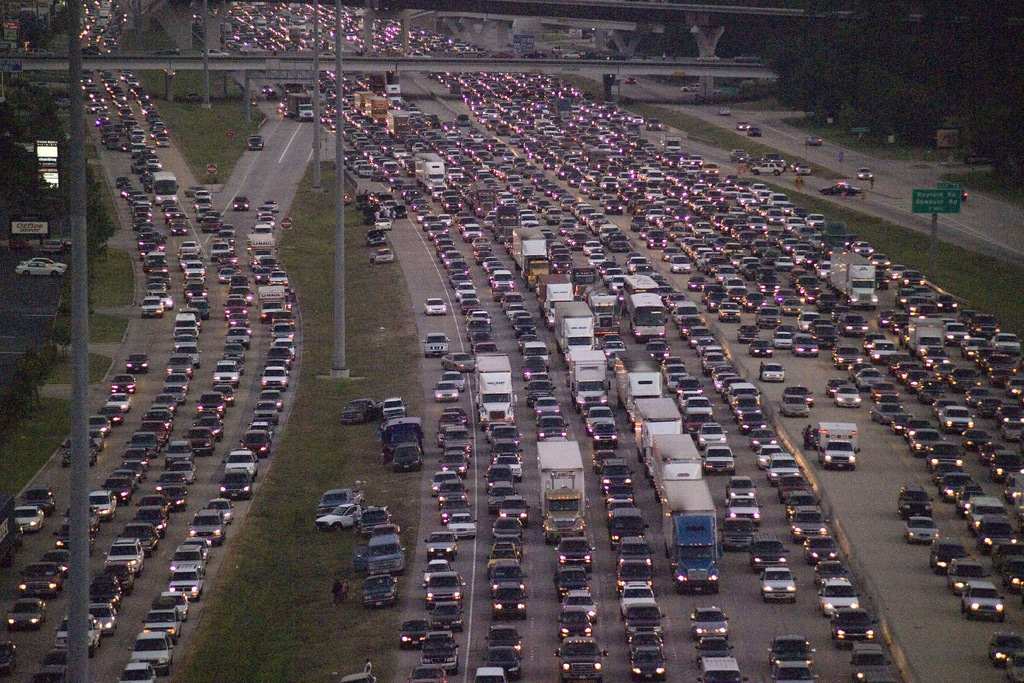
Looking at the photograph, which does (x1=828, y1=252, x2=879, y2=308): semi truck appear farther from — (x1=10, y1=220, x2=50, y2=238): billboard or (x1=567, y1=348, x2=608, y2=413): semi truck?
(x1=10, y1=220, x2=50, y2=238): billboard

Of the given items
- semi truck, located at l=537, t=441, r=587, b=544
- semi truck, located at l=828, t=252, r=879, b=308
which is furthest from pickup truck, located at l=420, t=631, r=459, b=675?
semi truck, located at l=828, t=252, r=879, b=308

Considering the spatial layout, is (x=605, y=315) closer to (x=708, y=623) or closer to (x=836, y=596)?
(x=836, y=596)

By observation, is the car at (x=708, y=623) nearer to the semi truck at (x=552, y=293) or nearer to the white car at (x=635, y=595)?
the white car at (x=635, y=595)

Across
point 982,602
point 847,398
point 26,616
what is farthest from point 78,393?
point 847,398

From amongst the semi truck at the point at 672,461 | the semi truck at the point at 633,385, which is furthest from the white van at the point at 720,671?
the semi truck at the point at 633,385

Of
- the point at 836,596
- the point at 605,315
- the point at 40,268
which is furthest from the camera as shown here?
the point at 40,268

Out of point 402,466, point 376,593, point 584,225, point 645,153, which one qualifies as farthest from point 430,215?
A: point 376,593
